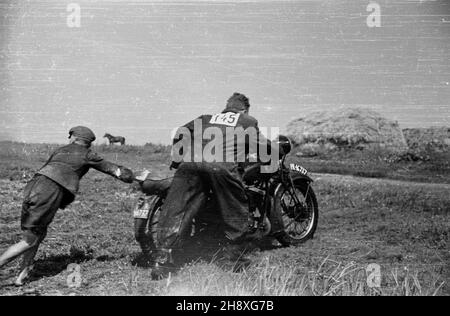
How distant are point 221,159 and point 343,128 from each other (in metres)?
23.6

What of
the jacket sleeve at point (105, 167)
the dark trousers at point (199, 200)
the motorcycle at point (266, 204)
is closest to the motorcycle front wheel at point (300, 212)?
the motorcycle at point (266, 204)

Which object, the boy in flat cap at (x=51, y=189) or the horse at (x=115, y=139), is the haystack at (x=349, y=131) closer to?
the horse at (x=115, y=139)

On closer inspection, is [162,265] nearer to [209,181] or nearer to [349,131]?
[209,181]

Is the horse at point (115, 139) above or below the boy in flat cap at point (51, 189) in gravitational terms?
above

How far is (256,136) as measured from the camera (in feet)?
18.8

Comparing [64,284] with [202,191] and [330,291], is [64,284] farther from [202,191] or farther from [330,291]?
[330,291]

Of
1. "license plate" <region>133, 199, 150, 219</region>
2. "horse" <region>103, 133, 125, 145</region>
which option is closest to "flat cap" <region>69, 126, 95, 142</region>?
"license plate" <region>133, 199, 150, 219</region>

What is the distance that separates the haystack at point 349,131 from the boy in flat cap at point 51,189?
2099cm

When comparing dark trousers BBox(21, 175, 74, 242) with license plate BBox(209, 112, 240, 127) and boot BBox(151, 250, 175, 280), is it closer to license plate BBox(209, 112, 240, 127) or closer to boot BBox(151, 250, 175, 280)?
boot BBox(151, 250, 175, 280)

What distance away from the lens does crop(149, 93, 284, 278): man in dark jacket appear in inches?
207

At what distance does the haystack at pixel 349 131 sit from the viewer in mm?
26438

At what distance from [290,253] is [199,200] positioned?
→ 168 centimetres

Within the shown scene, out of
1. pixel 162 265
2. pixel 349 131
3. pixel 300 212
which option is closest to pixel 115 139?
pixel 349 131
